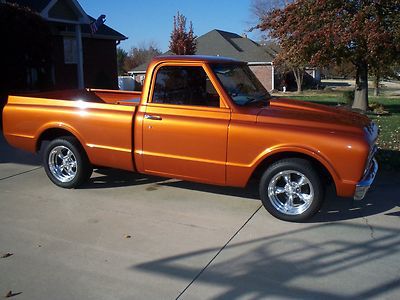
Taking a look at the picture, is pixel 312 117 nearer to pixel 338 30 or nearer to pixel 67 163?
pixel 67 163

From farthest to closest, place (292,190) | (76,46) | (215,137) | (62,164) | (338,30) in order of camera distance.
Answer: (76,46)
(338,30)
(62,164)
(215,137)
(292,190)

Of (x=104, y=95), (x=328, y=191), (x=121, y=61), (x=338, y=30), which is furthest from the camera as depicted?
(x=121, y=61)

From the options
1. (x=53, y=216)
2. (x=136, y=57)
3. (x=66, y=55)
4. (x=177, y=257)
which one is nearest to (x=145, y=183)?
(x=53, y=216)

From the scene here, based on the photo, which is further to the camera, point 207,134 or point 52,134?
point 52,134

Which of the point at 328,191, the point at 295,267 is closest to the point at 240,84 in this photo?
the point at 328,191

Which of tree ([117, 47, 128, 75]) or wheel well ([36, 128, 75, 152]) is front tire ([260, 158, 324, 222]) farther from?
tree ([117, 47, 128, 75])

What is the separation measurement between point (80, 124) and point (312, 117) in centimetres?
299

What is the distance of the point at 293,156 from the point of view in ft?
16.8

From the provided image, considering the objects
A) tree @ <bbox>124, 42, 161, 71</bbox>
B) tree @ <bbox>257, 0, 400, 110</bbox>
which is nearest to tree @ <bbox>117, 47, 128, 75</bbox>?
tree @ <bbox>124, 42, 161, 71</bbox>

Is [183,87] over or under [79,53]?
under

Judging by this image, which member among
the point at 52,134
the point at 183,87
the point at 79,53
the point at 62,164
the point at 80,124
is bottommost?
the point at 62,164

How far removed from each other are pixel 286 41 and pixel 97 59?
33.5 feet

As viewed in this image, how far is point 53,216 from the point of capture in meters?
5.19

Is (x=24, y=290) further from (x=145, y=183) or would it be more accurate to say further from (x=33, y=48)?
(x=33, y=48)
